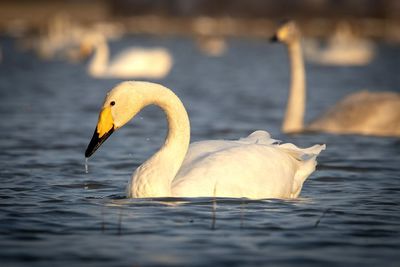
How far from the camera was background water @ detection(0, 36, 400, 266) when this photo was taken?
6.30 meters

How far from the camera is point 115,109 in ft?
25.3

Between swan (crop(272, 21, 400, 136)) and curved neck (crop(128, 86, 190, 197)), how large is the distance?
579cm

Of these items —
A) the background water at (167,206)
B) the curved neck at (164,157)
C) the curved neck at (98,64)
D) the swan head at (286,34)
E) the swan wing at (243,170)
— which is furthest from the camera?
the curved neck at (98,64)

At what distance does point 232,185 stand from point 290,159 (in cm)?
92

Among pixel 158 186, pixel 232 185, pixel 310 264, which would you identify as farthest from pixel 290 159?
pixel 310 264

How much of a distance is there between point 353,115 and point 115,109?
6414 millimetres

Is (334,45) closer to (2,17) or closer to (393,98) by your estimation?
(393,98)

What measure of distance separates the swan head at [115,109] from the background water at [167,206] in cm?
59

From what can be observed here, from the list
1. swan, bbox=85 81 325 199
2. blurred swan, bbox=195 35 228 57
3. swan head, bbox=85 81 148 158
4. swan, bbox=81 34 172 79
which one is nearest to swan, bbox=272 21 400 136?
swan, bbox=85 81 325 199

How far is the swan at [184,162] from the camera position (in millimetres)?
7711

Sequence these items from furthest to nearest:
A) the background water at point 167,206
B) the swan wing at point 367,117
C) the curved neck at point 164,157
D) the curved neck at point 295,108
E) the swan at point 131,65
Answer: the swan at point 131,65, the curved neck at point 295,108, the swan wing at point 367,117, the curved neck at point 164,157, the background water at point 167,206

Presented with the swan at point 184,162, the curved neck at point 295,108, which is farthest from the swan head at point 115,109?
the curved neck at point 295,108

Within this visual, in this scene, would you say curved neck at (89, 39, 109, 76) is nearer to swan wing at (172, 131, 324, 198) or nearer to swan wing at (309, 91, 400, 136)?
swan wing at (309, 91, 400, 136)

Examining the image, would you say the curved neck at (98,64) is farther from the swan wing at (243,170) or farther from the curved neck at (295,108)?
the swan wing at (243,170)
